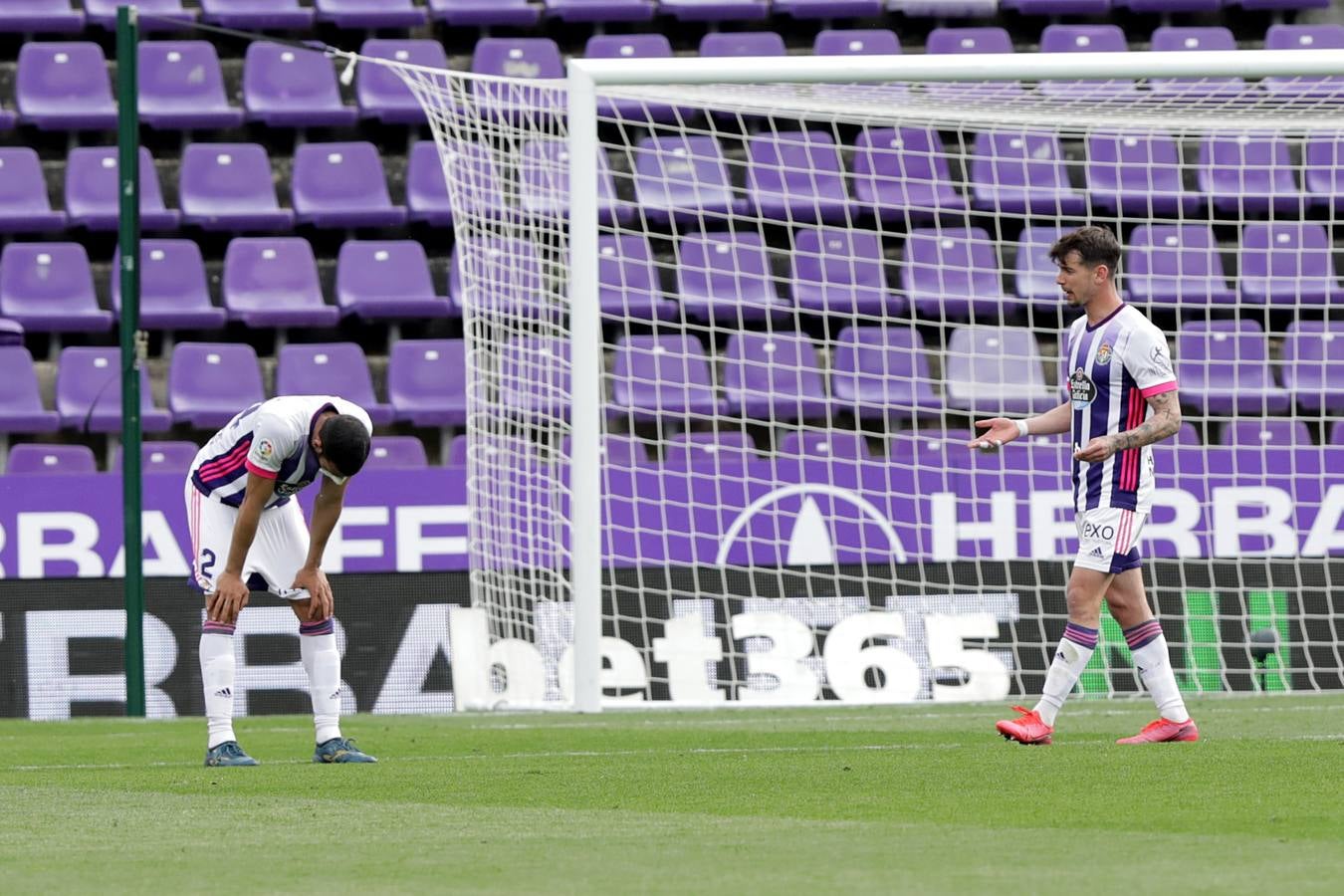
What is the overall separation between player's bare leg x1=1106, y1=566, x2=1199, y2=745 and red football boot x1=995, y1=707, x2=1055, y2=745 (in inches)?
13.1

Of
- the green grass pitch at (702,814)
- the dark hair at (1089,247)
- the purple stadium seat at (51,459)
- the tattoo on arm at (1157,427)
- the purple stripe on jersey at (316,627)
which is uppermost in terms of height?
the purple stadium seat at (51,459)

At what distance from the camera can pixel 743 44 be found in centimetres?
1717

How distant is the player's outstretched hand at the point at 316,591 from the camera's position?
7172 mm

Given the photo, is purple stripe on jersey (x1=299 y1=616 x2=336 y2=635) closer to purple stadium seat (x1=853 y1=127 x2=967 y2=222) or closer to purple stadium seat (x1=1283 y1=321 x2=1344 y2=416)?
purple stadium seat (x1=1283 y1=321 x2=1344 y2=416)

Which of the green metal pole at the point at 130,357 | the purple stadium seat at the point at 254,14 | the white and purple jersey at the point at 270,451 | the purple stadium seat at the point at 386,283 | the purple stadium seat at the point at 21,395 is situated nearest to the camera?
the white and purple jersey at the point at 270,451

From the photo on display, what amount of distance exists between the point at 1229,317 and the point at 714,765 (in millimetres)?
9171

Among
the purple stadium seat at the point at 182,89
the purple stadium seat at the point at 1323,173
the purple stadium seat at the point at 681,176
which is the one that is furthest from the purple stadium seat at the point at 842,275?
the purple stadium seat at the point at 182,89

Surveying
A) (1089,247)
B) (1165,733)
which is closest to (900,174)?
(1089,247)

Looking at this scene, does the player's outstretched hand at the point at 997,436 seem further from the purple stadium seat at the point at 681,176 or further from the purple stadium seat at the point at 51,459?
the purple stadium seat at the point at 51,459

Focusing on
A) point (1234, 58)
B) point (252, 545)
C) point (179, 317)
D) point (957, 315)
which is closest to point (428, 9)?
point (179, 317)

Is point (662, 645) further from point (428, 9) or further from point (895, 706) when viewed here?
point (428, 9)

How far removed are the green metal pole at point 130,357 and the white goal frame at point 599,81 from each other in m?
2.56

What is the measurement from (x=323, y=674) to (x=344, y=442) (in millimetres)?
1227

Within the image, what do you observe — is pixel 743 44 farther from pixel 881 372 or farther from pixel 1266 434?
pixel 1266 434
